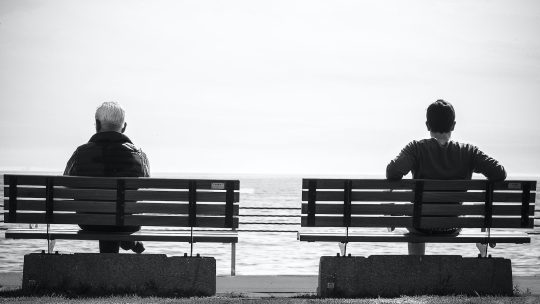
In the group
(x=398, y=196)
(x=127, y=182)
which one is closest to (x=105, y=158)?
(x=127, y=182)

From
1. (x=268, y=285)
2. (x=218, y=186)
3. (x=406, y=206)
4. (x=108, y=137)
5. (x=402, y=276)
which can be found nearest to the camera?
(x=218, y=186)


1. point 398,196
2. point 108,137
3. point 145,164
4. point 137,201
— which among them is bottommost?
point 137,201

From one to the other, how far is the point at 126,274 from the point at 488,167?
359 cm

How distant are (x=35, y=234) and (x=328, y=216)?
2.79 metres

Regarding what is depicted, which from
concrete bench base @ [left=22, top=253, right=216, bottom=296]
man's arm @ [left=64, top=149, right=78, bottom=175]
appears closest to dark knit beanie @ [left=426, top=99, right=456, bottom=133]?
concrete bench base @ [left=22, top=253, right=216, bottom=296]

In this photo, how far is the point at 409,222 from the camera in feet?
25.2

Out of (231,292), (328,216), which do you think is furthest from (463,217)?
(231,292)

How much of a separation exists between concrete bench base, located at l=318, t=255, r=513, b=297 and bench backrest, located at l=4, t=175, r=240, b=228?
105 centimetres

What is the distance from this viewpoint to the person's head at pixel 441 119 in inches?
321

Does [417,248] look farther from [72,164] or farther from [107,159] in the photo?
[72,164]

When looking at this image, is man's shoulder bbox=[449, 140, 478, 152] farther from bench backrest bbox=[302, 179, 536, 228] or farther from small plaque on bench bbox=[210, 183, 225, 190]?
small plaque on bench bbox=[210, 183, 225, 190]

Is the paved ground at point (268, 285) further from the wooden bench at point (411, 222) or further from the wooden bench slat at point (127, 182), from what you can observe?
the wooden bench slat at point (127, 182)

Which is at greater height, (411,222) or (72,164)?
(72,164)

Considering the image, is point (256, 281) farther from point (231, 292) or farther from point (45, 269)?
point (45, 269)
